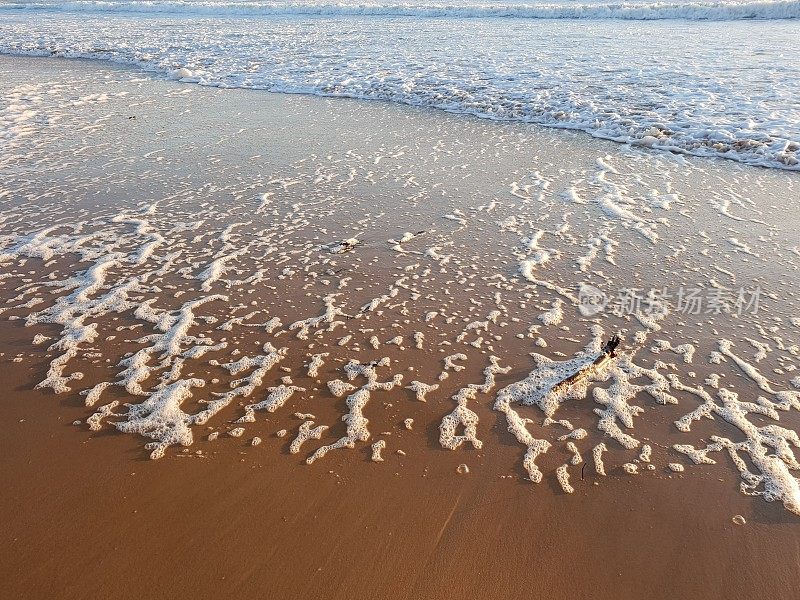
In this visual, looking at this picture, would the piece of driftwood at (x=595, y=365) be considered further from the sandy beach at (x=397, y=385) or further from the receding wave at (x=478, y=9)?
the receding wave at (x=478, y=9)

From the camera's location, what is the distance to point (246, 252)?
4.53 metres

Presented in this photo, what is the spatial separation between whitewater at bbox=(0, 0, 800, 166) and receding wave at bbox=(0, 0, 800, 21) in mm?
80

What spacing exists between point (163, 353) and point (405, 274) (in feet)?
5.66

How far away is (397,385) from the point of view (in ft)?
10.1

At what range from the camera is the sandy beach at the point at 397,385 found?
2160mm

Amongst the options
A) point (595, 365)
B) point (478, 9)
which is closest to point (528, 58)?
point (595, 365)

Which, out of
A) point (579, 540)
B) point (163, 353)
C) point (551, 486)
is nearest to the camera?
point (579, 540)

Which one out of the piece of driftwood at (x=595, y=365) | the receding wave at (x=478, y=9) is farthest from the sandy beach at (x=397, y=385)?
the receding wave at (x=478, y=9)

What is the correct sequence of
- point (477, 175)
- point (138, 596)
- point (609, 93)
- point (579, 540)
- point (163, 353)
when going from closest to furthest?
point (138, 596) < point (579, 540) < point (163, 353) < point (477, 175) < point (609, 93)

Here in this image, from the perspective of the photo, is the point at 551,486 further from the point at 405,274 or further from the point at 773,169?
the point at 773,169

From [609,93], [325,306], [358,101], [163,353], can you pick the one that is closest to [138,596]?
[163,353]

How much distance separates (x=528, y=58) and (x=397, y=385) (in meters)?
12.5

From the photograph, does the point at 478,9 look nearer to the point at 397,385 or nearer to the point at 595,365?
the point at 595,365

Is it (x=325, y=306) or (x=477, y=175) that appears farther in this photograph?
(x=477, y=175)
